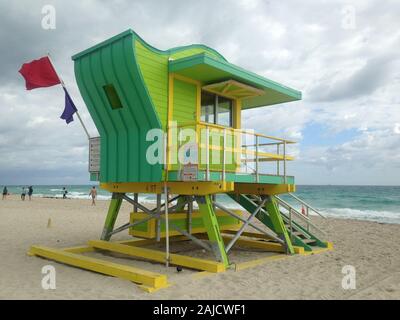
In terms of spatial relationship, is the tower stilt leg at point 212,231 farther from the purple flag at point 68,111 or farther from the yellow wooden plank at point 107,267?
the purple flag at point 68,111

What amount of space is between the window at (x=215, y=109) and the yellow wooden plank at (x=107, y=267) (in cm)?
502

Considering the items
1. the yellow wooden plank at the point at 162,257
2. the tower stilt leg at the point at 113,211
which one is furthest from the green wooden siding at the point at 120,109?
the yellow wooden plank at the point at 162,257

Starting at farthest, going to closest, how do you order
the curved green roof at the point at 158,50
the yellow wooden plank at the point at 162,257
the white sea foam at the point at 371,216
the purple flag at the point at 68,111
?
the white sea foam at the point at 371,216, the purple flag at the point at 68,111, the curved green roof at the point at 158,50, the yellow wooden plank at the point at 162,257

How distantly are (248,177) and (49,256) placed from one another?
5908 millimetres

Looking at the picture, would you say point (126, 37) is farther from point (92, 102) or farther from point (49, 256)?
point (49, 256)

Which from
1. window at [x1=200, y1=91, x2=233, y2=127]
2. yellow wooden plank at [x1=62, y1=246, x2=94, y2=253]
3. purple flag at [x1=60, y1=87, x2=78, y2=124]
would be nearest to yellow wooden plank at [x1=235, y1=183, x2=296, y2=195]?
window at [x1=200, y1=91, x2=233, y2=127]

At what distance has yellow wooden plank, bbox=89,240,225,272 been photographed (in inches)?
352

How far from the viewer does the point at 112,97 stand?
409 inches

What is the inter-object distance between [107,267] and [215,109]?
218 inches

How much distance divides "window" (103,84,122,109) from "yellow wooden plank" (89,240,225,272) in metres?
4.03

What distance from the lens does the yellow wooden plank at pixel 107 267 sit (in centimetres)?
765

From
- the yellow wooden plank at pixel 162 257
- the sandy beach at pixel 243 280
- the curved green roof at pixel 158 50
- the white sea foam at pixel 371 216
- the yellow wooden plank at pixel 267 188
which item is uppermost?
the curved green roof at pixel 158 50

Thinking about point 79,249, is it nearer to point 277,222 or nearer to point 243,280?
point 243,280
